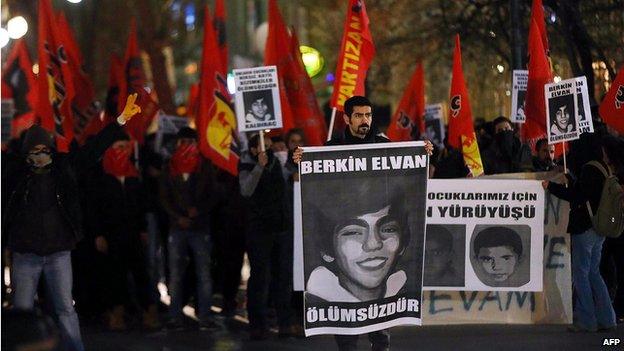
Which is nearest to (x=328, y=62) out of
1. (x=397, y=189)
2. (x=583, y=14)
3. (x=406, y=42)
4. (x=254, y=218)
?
(x=406, y=42)

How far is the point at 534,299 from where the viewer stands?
13.3 metres

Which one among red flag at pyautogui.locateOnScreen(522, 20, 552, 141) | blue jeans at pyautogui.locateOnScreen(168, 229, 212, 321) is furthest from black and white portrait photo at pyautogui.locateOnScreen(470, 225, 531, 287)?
blue jeans at pyautogui.locateOnScreen(168, 229, 212, 321)

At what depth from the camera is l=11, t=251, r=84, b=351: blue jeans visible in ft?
37.3

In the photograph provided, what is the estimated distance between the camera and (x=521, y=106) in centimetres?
1545

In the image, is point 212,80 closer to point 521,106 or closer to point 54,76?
point 54,76

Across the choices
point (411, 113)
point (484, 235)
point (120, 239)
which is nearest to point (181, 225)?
point (120, 239)

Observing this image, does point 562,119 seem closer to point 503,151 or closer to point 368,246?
point 503,151

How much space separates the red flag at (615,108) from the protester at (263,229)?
305cm

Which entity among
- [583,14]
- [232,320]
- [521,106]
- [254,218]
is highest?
[583,14]

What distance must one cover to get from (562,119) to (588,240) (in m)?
1.13

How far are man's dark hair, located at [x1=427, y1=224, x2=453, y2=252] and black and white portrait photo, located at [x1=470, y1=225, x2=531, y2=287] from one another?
19 centimetres

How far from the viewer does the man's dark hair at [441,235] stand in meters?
13.1

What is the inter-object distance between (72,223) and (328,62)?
907 inches

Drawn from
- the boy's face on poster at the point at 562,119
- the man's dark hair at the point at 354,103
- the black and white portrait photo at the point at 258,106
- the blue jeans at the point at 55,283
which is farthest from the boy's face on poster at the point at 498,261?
the blue jeans at the point at 55,283
